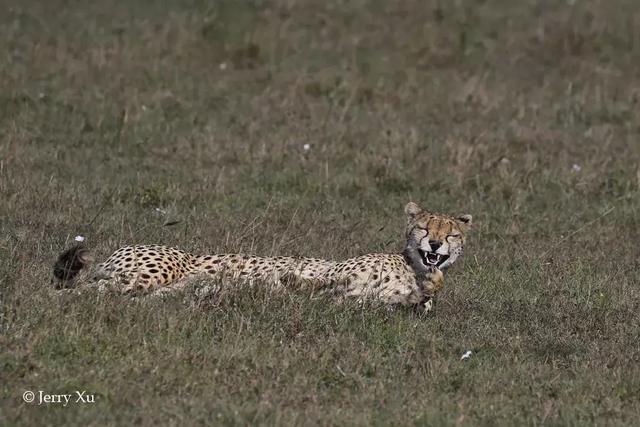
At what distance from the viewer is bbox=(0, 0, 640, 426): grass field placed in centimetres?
582

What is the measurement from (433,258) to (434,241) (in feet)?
0.35

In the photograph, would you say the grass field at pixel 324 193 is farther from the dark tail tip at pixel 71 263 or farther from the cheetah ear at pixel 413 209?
the cheetah ear at pixel 413 209

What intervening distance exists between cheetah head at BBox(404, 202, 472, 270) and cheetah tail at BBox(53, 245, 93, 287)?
1877 millimetres

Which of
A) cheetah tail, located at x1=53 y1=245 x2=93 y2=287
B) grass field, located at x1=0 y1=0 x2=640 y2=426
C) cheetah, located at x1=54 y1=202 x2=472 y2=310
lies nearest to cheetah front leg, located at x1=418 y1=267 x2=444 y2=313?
cheetah, located at x1=54 y1=202 x2=472 y2=310

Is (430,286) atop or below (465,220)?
below

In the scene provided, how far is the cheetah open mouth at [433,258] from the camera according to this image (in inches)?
289

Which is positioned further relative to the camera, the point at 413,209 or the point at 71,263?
the point at 413,209

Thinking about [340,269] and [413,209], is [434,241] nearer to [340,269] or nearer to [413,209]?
[413,209]

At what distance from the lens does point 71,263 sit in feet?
22.4

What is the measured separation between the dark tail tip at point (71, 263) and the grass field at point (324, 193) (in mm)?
113

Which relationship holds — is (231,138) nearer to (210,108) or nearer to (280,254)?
(210,108)

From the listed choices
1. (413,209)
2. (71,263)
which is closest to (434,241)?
(413,209)

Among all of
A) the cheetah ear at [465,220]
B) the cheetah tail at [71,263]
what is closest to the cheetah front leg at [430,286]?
the cheetah ear at [465,220]

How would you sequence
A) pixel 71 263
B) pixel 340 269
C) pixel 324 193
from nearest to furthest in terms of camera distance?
pixel 71 263 → pixel 340 269 → pixel 324 193
